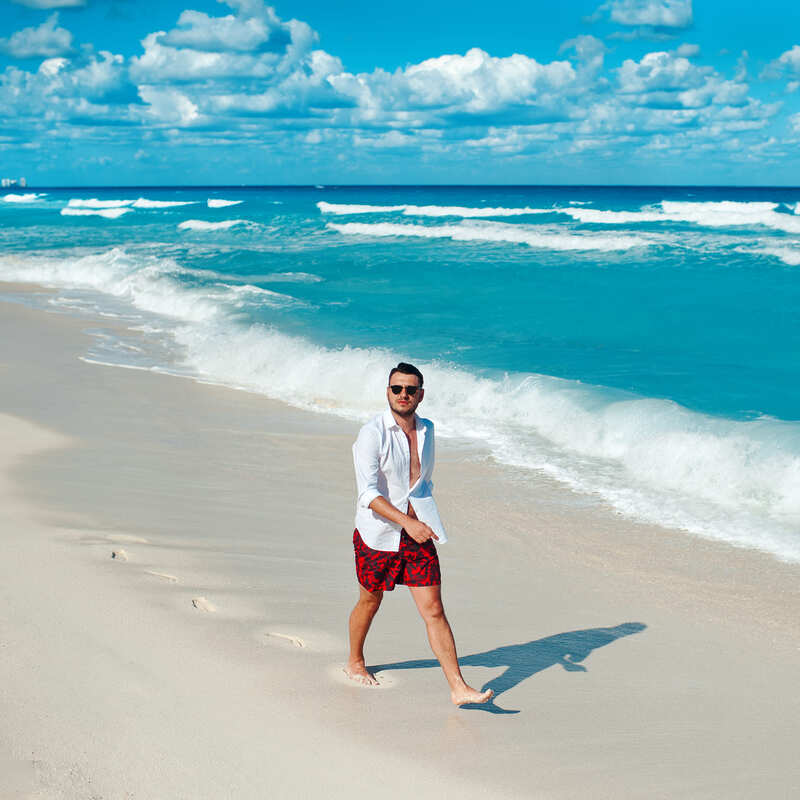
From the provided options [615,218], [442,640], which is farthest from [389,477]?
[615,218]

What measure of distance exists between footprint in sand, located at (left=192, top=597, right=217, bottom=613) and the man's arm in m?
1.55

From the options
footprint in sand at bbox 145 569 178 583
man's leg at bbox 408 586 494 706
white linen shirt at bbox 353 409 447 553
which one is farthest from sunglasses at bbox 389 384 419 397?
footprint in sand at bbox 145 569 178 583

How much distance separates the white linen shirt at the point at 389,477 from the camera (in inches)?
141

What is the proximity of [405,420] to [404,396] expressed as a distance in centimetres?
11

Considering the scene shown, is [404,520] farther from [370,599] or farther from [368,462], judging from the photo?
[370,599]

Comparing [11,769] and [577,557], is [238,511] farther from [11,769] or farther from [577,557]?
[11,769]

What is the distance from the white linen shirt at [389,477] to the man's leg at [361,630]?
28 cm

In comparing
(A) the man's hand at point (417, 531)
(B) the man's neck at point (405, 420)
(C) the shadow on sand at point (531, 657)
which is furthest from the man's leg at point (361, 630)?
(B) the man's neck at point (405, 420)

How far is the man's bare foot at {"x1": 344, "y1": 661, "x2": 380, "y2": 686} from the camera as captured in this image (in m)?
3.98

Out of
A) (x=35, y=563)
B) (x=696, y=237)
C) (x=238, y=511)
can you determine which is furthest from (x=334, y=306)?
(x=696, y=237)

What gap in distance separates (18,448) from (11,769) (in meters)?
5.32

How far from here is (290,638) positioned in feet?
14.5

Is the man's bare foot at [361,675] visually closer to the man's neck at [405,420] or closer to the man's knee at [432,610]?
the man's knee at [432,610]

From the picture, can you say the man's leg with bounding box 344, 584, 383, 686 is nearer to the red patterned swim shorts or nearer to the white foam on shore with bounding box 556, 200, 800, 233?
the red patterned swim shorts
